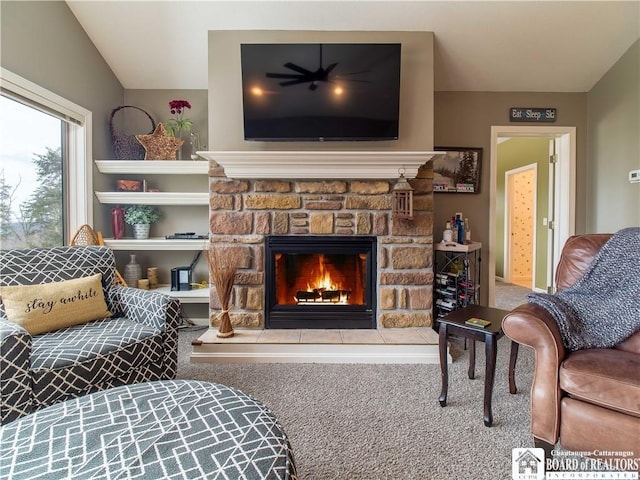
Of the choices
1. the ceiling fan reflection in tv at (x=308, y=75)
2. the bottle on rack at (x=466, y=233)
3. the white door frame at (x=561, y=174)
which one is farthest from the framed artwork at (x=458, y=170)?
the ceiling fan reflection in tv at (x=308, y=75)

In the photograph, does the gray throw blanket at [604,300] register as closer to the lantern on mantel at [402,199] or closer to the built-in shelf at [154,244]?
the lantern on mantel at [402,199]

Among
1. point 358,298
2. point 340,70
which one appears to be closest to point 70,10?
point 340,70

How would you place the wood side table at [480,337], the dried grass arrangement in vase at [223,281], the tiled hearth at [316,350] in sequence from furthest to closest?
the dried grass arrangement in vase at [223,281], the tiled hearth at [316,350], the wood side table at [480,337]

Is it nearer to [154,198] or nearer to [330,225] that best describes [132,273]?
[154,198]

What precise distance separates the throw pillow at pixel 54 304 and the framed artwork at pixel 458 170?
2967mm

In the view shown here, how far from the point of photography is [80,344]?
1.53m

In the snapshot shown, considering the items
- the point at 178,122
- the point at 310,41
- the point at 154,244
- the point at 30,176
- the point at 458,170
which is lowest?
the point at 154,244

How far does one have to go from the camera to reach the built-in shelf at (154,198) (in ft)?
9.46

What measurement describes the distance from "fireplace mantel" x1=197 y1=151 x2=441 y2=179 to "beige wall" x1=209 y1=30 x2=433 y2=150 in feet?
0.64

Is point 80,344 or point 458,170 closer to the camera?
point 80,344

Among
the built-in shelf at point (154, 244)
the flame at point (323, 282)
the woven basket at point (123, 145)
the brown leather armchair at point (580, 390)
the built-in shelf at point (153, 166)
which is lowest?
the brown leather armchair at point (580, 390)

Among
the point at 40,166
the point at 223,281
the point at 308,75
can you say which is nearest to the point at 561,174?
the point at 308,75

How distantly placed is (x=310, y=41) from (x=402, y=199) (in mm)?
1438

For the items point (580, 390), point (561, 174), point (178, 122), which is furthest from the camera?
point (561, 174)
